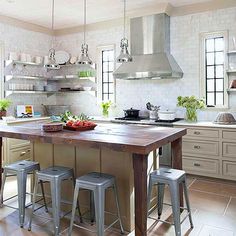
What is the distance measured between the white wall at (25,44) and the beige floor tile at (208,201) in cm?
423

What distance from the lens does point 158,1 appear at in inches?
196

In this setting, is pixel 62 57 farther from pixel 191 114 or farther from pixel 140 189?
pixel 140 189

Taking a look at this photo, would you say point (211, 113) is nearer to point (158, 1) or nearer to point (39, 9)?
point (158, 1)

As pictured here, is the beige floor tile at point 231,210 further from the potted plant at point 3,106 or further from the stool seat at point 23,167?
the potted plant at point 3,106

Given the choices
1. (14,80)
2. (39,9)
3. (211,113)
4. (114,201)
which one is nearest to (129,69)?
(211,113)

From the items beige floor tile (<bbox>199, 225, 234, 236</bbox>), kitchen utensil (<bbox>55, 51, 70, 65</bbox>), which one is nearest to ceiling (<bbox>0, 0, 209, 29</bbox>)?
kitchen utensil (<bbox>55, 51, 70, 65</bbox>)

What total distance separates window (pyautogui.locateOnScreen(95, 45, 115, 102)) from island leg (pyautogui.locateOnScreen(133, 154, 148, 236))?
160 inches

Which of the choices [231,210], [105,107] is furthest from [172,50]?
[231,210]

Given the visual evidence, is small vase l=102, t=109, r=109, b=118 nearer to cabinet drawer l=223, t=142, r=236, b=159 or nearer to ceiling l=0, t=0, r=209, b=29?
ceiling l=0, t=0, r=209, b=29

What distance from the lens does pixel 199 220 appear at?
10.2 ft

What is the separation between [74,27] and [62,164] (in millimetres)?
4372

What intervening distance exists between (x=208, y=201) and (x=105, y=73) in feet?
12.7

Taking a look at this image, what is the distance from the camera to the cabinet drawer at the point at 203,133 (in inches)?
177

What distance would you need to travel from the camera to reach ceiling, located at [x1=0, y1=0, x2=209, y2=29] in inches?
198
